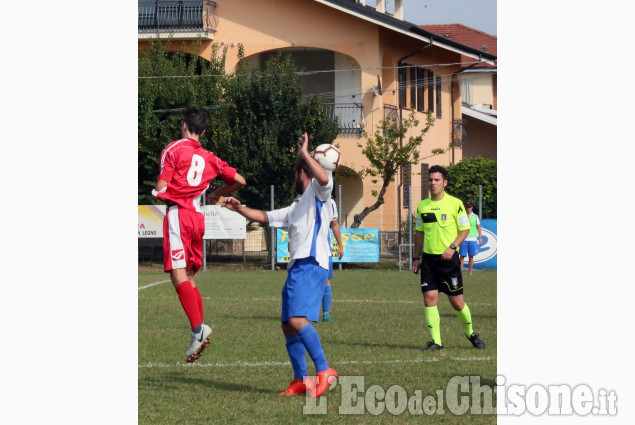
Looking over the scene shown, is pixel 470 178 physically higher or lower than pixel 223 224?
higher

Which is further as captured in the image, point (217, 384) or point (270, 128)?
point (270, 128)

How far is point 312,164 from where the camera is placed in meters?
6.74

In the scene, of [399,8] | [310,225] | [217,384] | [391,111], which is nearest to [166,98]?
[391,111]

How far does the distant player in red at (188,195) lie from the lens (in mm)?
7582

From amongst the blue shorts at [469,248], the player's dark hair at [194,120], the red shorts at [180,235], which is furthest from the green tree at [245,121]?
the player's dark hair at [194,120]

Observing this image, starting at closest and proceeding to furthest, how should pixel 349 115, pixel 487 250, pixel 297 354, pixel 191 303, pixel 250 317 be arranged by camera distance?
pixel 297 354
pixel 191 303
pixel 250 317
pixel 487 250
pixel 349 115

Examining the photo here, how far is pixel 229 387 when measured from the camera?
24.8ft

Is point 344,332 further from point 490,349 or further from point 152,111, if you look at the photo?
point 152,111

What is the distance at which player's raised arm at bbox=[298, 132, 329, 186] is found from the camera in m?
6.69

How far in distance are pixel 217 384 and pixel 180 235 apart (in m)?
1.29

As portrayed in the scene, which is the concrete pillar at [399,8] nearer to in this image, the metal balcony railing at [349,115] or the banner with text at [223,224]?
the metal balcony railing at [349,115]

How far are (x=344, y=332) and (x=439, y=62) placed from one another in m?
29.5

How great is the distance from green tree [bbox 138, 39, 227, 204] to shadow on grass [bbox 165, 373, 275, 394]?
832 inches

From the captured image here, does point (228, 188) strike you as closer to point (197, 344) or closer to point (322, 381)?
point (197, 344)
